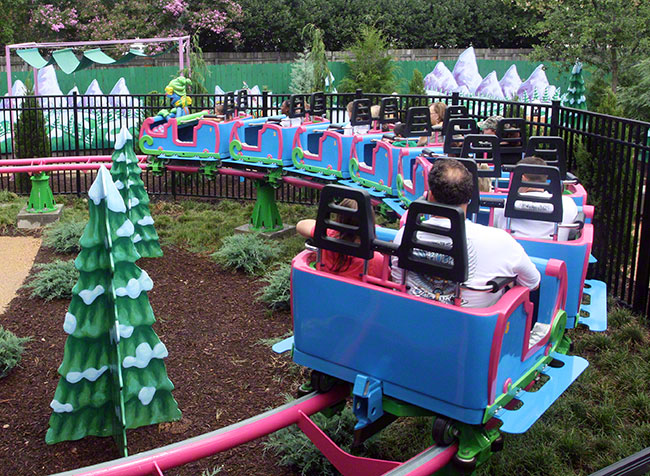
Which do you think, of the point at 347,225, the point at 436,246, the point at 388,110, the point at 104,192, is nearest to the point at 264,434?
the point at 347,225

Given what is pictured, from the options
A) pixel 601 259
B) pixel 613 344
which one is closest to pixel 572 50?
pixel 601 259

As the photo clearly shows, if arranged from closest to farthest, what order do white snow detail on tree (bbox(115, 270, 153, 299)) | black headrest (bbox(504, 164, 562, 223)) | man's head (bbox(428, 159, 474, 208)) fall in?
man's head (bbox(428, 159, 474, 208))
white snow detail on tree (bbox(115, 270, 153, 299))
black headrest (bbox(504, 164, 562, 223))

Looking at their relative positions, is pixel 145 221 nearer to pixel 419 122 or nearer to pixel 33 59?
pixel 419 122

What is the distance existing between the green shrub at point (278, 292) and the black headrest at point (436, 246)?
10.4 feet

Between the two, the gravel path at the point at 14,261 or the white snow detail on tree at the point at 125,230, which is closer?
the white snow detail on tree at the point at 125,230

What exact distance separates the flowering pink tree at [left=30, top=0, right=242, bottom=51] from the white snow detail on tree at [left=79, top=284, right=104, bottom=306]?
24.1m

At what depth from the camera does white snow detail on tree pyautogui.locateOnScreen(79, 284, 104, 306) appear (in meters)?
3.76

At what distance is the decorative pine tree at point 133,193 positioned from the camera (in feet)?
22.2

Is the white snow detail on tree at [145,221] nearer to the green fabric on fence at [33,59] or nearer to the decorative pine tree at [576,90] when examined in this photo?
the green fabric on fence at [33,59]

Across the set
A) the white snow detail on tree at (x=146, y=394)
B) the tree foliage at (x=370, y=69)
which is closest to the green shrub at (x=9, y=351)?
the white snow detail on tree at (x=146, y=394)

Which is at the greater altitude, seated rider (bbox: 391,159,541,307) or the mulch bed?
seated rider (bbox: 391,159,541,307)

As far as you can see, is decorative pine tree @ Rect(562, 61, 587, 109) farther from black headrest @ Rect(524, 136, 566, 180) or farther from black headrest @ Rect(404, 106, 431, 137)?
black headrest @ Rect(524, 136, 566, 180)

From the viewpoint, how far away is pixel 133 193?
Result: 721 centimetres

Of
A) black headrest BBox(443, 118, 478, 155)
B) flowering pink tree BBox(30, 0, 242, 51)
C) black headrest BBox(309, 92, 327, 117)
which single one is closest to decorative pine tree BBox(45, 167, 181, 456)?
black headrest BBox(443, 118, 478, 155)
